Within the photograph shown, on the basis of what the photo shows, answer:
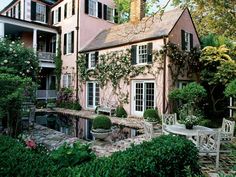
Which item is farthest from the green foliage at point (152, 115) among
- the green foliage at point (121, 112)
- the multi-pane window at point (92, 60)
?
the multi-pane window at point (92, 60)

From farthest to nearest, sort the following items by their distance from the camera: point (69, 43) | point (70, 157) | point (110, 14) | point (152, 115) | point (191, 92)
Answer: point (110, 14) → point (69, 43) → point (152, 115) → point (191, 92) → point (70, 157)

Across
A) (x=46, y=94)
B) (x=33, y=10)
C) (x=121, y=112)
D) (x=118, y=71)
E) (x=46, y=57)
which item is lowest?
(x=121, y=112)

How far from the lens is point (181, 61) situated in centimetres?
1561

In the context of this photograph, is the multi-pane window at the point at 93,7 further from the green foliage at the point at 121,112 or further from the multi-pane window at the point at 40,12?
the green foliage at the point at 121,112

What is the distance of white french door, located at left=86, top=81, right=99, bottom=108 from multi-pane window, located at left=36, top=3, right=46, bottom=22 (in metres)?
9.53

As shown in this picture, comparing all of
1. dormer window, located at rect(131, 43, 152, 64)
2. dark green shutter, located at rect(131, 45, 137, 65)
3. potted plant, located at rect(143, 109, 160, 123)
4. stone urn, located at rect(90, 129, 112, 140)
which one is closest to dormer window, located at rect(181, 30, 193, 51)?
dormer window, located at rect(131, 43, 152, 64)

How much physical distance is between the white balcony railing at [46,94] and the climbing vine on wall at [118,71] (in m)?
5.02

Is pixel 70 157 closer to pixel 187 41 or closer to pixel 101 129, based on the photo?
pixel 101 129

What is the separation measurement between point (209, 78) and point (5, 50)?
13074mm

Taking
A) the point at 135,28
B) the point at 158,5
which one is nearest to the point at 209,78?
the point at 135,28

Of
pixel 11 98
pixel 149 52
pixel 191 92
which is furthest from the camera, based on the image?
pixel 149 52

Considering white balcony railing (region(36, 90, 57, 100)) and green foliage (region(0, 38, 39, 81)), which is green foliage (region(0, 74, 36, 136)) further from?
white balcony railing (region(36, 90, 57, 100))

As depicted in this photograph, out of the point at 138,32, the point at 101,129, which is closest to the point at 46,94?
the point at 138,32

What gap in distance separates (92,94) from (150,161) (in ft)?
53.9
